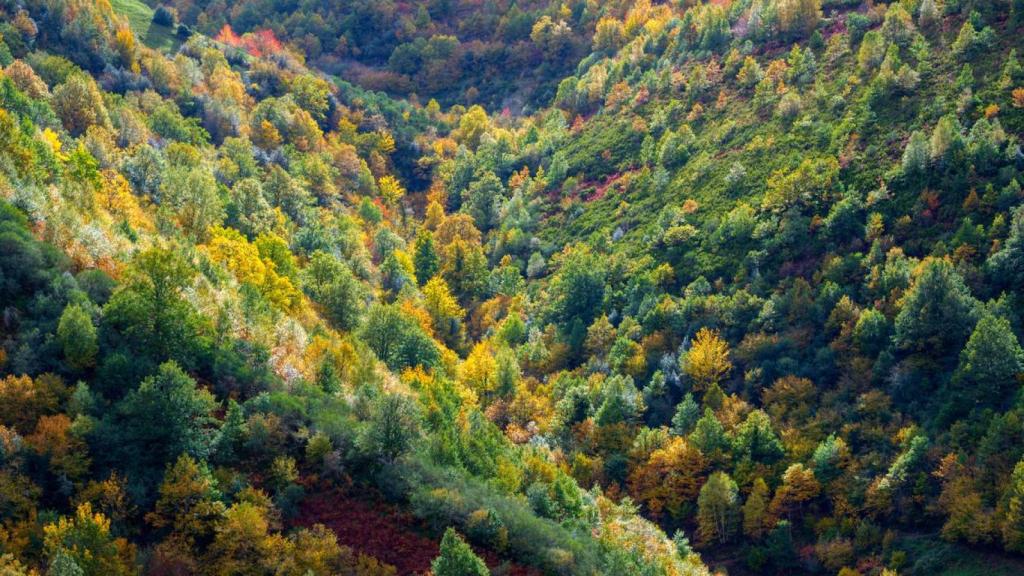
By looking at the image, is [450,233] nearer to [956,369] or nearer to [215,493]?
[956,369]

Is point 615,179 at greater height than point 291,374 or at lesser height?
greater

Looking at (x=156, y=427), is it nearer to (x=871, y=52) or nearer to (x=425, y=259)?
(x=425, y=259)

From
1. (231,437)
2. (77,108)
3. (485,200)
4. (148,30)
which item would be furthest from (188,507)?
(148,30)

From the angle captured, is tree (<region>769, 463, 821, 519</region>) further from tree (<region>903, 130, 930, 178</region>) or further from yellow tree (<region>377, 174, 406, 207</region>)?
yellow tree (<region>377, 174, 406, 207</region>)

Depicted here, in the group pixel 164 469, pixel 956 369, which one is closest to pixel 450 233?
pixel 956 369

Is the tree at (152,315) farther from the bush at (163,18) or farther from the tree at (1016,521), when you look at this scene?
the bush at (163,18)

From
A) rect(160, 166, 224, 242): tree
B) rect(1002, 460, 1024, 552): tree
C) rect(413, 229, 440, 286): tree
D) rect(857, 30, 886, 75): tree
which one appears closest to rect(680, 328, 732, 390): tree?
rect(1002, 460, 1024, 552): tree

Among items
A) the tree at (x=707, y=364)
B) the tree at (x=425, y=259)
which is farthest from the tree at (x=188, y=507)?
the tree at (x=425, y=259)
